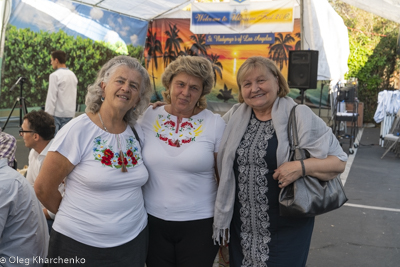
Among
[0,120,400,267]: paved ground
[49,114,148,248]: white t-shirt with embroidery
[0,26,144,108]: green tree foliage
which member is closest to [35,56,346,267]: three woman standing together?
[49,114,148,248]: white t-shirt with embroidery

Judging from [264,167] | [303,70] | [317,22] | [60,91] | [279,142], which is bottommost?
[264,167]

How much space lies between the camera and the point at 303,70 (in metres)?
6.72

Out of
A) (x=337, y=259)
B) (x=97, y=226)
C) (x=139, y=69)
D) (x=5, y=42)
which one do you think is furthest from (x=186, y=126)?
(x=5, y=42)

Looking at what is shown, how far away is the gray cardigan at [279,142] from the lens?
6.32 ft

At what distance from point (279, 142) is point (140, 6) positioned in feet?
33.9

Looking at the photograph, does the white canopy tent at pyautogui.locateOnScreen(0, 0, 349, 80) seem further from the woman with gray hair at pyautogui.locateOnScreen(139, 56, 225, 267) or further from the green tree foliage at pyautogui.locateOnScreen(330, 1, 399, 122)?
the woman with gray hair at pyautogui.locateOnScreen(139, 56, 225, 267)

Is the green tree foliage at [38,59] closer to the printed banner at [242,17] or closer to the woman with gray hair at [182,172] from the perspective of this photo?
the printed banner at [242,17]

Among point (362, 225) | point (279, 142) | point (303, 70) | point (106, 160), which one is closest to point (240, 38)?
point (303, 70)

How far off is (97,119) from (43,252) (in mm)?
746

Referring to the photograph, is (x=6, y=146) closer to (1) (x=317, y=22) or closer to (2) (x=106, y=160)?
(2) (x=106, y=160)

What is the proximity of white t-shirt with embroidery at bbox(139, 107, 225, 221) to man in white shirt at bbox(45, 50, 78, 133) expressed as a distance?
5.41 metres

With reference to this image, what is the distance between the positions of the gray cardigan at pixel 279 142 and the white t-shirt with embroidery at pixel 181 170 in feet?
0.23

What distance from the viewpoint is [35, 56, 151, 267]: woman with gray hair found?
1.77 meters

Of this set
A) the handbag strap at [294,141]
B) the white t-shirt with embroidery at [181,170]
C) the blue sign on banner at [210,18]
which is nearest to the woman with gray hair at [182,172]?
the white t-shirt with embroidery at [181,170]
